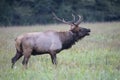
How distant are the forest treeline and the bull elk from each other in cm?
2564

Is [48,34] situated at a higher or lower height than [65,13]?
higher

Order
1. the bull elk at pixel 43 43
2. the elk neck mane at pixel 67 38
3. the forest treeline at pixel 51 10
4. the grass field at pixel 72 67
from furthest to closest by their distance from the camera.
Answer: the forest treeline at pixel 51 10, the elk neck mane at pixel 67 38, the bull elk at pixel 43 43, the grass field at pixel 72 67

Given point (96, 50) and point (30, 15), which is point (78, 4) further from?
point (96, 50)

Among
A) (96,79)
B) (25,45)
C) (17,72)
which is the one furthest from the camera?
(25,45)

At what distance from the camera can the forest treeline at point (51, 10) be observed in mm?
39681

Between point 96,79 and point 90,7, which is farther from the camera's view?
point 90,7

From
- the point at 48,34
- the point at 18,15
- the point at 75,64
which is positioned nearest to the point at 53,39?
the point at 48,34

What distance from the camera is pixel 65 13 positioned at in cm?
4122

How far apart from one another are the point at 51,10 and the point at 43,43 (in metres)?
30.0

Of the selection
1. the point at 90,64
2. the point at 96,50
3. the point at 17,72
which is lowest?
the point at 96,50

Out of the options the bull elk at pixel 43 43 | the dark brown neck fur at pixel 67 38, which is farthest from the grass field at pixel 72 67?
the dark brown neck fur at pixel 67 38

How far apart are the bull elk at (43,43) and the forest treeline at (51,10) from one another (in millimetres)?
25641

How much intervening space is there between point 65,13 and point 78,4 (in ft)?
10.1

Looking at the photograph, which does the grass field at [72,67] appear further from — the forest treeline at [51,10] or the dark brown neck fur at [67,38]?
the forest treeline at [51,10]
